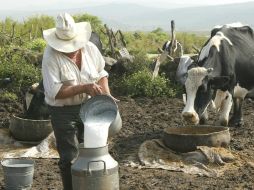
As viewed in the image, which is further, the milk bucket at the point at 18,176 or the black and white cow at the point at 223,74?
the black and white cow at the point at 223,74

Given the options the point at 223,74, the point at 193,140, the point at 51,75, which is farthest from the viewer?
the point at 223,74

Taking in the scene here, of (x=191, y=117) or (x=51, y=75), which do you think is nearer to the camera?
(x=51, y=75)

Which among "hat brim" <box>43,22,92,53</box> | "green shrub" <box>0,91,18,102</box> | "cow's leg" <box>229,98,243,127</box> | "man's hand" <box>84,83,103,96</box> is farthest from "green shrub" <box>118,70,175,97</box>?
"man's hand" <box>84,83,103,96</box>

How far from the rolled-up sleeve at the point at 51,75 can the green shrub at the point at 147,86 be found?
6982 millimetres

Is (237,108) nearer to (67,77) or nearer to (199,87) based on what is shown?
(199,87)

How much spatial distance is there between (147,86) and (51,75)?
23.4ft

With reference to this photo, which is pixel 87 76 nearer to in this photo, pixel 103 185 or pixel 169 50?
pixel 103 185

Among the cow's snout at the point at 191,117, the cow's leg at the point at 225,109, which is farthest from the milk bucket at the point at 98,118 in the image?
the cow's leg at the point at 225,109

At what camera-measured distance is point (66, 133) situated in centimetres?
476

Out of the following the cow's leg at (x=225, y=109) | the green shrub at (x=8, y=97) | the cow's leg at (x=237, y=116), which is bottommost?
the green shrub at (x=8, y=97)

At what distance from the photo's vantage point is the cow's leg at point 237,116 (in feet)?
29.1

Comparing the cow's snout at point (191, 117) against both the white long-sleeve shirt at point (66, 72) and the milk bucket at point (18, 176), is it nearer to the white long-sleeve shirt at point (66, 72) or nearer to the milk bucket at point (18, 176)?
the milk bucket at point (18, 176)

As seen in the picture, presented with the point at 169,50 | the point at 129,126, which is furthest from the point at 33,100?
the point at 169,50

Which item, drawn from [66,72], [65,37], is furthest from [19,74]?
[66,72]
